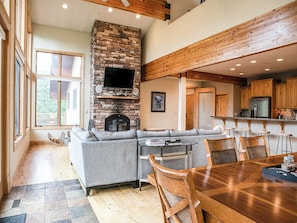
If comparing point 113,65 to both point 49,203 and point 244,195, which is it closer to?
point 49,203

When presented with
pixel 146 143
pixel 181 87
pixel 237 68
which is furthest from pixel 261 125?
pixel 146 143

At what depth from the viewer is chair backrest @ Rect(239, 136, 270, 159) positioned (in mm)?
2156

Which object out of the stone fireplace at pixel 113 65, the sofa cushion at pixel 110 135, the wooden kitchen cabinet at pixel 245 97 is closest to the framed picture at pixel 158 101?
the stone fireplace at pixel 113 65

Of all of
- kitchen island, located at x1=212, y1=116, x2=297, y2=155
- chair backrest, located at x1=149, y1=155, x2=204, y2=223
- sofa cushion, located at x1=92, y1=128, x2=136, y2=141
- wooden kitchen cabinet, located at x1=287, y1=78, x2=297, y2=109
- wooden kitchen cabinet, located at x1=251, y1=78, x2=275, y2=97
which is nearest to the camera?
chair backrest, located at x1=149, y1=155, x2=204, y2=223

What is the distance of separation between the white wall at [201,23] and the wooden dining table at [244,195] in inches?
121

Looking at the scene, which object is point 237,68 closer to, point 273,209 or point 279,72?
point 279,72

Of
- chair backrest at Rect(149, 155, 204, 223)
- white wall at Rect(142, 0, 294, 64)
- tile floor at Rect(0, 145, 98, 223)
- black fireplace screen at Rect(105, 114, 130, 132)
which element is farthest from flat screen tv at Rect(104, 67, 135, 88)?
chair backrest at Rect(149, 155, 204, 223)

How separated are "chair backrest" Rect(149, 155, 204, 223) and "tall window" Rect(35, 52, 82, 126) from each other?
289 inches

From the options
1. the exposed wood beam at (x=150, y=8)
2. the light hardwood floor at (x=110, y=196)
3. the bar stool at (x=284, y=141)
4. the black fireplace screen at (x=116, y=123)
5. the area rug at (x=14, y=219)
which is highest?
the exposed wood beam at (x=150, y=8)

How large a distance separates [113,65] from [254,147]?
600cm

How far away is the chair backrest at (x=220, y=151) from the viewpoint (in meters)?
1.93

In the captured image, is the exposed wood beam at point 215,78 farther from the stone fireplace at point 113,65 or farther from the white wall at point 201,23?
the stone fireplace at point 113,65

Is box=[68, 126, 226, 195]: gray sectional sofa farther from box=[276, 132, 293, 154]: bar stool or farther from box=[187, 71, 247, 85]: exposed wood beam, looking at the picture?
box=[187, 71, 247, 85]: exposed wood beam

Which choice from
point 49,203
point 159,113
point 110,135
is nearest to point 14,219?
A: point 49,203
